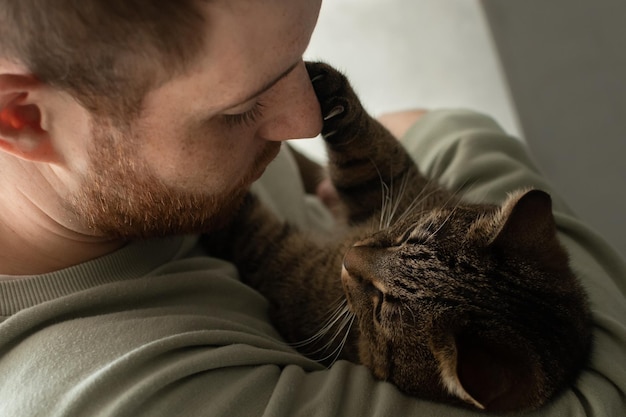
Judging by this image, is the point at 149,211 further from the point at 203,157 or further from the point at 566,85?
the point at 566,85

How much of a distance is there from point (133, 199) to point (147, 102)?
0.64 ft

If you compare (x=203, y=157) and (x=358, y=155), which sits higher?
(x=203, y=157)

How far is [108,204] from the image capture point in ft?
3.06

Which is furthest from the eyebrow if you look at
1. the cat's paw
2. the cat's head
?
the cat's head

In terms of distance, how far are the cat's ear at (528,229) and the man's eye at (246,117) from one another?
43 cm

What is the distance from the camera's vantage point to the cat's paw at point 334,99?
1.16m

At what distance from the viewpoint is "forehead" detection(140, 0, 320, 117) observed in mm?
740

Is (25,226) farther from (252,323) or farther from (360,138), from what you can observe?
(360,138)

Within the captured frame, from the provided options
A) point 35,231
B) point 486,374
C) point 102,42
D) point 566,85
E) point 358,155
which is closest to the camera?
point 102,42

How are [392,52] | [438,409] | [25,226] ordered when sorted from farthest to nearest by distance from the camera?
1. [392,52]
2. [25,226]
3. [438,409]

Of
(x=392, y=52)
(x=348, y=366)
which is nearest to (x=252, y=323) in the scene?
(x=348, y=366)

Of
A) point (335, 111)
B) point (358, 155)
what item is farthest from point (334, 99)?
point (358, 155)

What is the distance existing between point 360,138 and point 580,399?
658mm

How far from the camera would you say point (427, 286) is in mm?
1006
